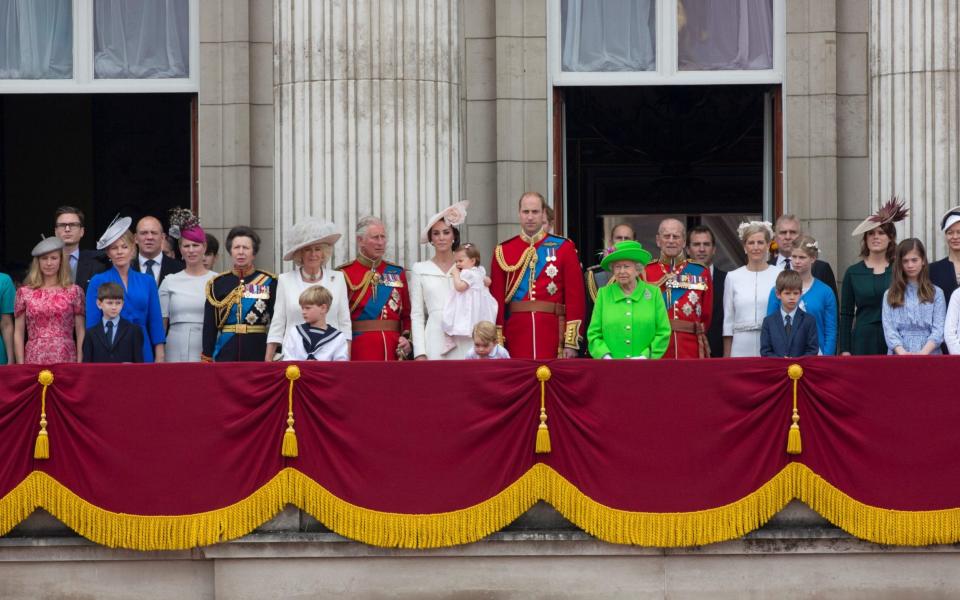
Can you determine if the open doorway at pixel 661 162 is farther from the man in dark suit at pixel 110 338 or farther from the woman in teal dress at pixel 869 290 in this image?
the man in dark suit at pixel 110 338

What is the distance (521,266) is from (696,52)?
343cm

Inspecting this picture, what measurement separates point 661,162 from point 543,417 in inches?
427

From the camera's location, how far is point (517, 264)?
13.1 m

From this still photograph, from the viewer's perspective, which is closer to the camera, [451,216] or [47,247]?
[47,247]

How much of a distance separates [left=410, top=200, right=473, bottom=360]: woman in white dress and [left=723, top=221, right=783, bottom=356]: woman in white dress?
1.92 m

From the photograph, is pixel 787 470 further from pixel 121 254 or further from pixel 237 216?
pixel 237 216

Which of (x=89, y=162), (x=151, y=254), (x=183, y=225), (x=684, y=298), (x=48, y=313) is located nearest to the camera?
(x=48, y=313)

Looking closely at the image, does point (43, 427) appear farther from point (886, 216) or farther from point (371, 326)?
point (886, 216)

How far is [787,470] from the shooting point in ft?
37.8

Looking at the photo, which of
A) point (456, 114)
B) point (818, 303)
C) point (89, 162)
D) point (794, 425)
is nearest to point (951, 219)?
point (818, 303)

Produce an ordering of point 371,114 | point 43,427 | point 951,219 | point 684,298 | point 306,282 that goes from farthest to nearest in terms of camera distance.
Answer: point 371,114, point 684,298, point 951,219, point 306,282, point 43,427

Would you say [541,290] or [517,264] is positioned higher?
[517,264]

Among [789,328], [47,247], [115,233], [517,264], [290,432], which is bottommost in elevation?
[290,432]

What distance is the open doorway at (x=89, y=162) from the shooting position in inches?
825
